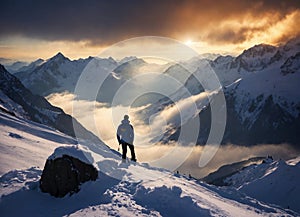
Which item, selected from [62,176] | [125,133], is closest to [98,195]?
[62,176]

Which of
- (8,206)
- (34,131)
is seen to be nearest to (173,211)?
(8,206)

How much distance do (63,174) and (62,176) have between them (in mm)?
108

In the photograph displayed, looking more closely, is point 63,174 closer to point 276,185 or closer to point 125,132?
point 125,132

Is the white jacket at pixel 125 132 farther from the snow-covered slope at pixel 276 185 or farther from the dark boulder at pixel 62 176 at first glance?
the snow-covered slope at pixel 276 185

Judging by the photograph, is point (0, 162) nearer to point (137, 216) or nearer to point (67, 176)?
point (67, 176)

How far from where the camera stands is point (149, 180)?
66.6ft

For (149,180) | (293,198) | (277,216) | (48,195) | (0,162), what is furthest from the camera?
(293,198)

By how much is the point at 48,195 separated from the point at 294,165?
151057 mm

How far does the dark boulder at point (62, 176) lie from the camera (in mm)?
16016

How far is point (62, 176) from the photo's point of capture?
1617cm

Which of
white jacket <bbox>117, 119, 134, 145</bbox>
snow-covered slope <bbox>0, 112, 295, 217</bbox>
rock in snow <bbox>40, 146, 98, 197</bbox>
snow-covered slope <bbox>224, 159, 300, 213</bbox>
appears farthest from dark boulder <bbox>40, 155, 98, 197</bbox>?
snow-covered slope <bbox>224, 159, 300, 213</bbox>

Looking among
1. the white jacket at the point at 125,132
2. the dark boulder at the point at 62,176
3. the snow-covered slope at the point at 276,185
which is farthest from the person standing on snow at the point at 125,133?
the snow-covered slope at the point at 276,185

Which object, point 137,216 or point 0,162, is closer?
point 137,216

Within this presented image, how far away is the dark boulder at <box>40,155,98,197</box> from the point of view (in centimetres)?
1602
